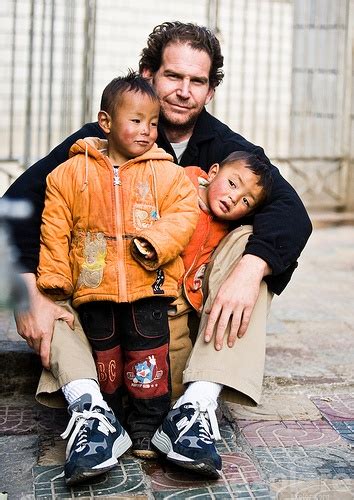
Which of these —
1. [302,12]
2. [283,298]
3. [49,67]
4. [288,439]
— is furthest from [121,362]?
[302,12]

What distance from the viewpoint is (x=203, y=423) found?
297cm

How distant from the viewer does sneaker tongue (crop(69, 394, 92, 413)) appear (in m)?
2.96

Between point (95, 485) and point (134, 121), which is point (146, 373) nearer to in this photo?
point (95, 485)

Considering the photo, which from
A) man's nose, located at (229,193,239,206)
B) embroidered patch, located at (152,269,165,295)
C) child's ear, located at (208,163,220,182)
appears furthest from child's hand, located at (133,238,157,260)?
child's ear, located at (208,163,220,182)

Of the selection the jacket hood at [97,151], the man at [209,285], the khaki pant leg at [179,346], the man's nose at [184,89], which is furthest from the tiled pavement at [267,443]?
the man's nose at [184,89]

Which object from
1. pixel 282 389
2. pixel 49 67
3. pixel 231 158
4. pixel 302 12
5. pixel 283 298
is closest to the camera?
pixel 231 158

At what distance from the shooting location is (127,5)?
9125mm

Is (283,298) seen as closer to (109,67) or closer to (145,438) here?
(145,438)

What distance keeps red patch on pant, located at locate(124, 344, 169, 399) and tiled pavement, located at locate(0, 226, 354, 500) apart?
0.75ft

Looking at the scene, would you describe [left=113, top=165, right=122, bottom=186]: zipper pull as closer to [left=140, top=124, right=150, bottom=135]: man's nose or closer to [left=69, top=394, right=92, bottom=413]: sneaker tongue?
[left=140, top=124, right=150, bottom=135]: man's nose

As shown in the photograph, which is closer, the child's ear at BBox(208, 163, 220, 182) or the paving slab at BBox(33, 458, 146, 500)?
the paving slab at BBox(33, 458, 146, 500)

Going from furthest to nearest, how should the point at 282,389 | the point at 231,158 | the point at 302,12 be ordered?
the point at 302,12, the point at 282,389, the point at 231,158

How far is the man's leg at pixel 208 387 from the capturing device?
2865mm

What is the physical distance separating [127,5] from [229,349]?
21.7 ft
